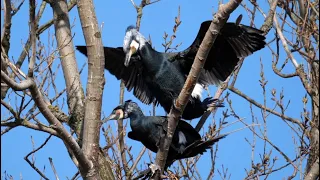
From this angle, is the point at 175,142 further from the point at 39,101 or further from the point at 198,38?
the point at 39,101

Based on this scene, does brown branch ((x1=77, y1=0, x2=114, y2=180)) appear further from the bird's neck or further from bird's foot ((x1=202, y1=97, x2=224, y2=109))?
bird's foot ((x1=202, y1=97, x2=224, y2=109))

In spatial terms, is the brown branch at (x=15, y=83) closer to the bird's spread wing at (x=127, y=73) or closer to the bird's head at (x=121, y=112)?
the bird's head at (x=121, y=112)

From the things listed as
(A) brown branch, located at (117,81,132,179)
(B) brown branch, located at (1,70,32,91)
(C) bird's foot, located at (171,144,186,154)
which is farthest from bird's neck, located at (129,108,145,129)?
(B) brown branch, located at (1,70,32,91)

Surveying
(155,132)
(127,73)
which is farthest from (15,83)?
(127,73)

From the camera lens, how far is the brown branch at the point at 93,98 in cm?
434

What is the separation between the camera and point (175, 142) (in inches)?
210

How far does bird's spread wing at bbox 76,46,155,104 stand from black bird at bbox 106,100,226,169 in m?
0.68

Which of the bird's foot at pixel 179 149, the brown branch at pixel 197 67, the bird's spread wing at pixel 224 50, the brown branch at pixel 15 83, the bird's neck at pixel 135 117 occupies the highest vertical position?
the bird's spread wing at pixel 224 50

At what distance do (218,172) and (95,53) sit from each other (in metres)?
1.75

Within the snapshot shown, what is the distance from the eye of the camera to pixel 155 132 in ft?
17.3

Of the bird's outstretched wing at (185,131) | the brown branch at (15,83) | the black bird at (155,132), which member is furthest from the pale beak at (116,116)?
the brown branch at (15,83)

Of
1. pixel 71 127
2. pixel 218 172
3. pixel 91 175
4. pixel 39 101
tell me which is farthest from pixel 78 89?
pixel 218 172

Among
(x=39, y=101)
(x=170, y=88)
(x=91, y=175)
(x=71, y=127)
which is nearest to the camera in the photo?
(x=39, y=101)

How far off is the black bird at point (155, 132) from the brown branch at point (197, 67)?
28.2 inches
